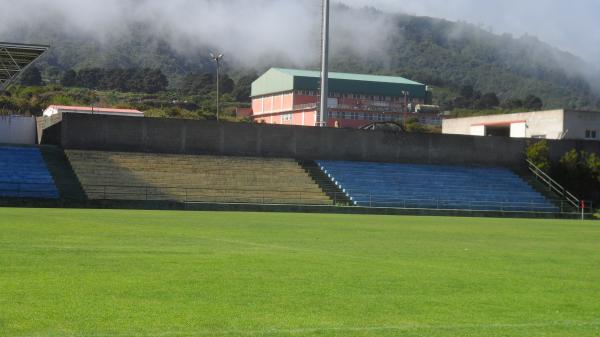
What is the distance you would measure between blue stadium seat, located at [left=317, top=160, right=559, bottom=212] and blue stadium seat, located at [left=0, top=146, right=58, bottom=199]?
1566 cm

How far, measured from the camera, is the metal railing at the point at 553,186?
177ft

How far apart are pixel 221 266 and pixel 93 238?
527 cm

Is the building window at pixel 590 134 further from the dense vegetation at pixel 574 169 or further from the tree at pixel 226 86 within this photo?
the tree at pixel 226 86

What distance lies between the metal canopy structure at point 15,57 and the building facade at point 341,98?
65199mm

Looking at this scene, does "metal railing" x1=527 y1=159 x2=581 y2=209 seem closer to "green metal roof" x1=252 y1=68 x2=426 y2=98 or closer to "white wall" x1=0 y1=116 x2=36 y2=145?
"white wall" x1=0 y1=116 x2=36 y2=145

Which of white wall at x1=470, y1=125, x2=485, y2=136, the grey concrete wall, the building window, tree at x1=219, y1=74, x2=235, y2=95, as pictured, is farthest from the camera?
tree at x1=219, y1=74, x2=235, y2=95

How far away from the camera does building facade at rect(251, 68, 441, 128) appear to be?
11656 cm

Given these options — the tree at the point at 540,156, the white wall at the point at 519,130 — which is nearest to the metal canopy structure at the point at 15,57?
the tree at the point at 540,156

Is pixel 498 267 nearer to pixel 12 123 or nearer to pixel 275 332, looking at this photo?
pixel 275 332

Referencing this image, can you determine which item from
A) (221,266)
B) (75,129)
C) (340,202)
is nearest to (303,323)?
(221,266)

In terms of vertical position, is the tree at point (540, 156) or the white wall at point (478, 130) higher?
the white wall at point (478, 130)

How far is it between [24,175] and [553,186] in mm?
32708

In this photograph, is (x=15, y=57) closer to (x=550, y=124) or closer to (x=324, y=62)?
(x=324, y=62)

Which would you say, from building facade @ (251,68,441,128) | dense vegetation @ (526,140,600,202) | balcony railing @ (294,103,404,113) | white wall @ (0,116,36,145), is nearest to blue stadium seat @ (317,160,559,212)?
dense vegetation @ (526,140,600,202)
